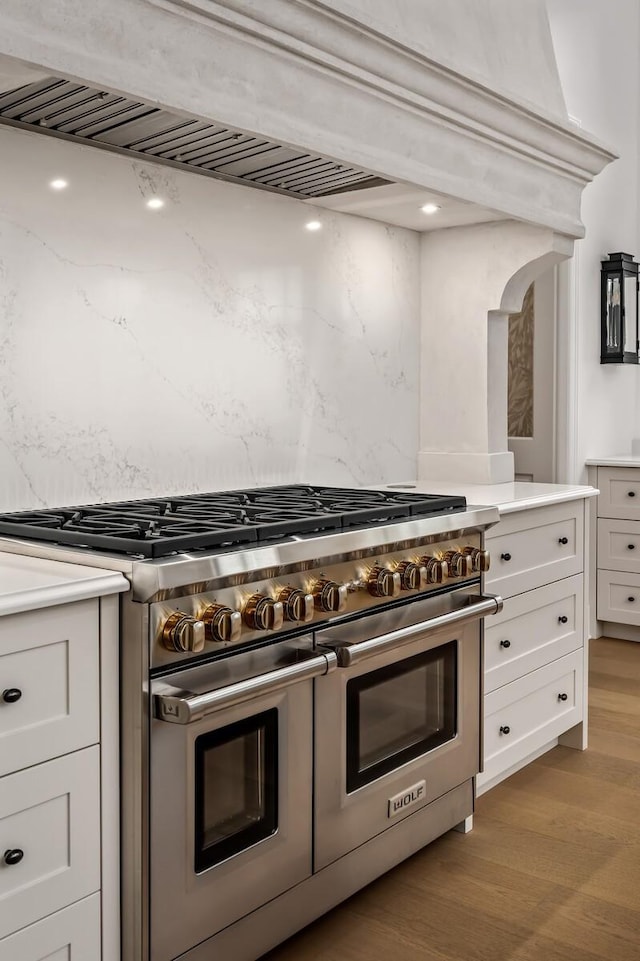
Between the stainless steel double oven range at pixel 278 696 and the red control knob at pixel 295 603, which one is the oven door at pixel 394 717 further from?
the red control knob at pixel 295 603

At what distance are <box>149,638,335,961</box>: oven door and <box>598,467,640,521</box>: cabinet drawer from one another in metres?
2.95

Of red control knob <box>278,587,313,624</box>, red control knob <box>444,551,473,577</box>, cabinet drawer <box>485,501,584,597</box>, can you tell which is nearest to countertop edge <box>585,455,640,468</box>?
cabinet drawer <box>485,501,584,597</box>

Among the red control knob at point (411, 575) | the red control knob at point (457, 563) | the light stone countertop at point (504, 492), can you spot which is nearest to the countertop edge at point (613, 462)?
the light stone countertop at point (504, 492)

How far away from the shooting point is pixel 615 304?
181 inches

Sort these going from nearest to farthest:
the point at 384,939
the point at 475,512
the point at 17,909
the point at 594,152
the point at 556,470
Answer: the point at 17,909 < the point at 384,939 < the point at 475,512 < the point at 594,152 < the point at 556,470

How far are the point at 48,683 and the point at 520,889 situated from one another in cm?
139

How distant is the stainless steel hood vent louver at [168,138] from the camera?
1.85 metres

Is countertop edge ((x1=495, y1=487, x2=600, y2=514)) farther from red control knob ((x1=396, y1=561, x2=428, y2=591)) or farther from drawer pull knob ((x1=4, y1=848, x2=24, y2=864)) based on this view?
drawer pull knob ((x1=4, y1=848, x2=24, y2=864))

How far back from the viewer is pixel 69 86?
5.75 ft

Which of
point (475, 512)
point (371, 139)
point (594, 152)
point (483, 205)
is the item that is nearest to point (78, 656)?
point (475, 512)

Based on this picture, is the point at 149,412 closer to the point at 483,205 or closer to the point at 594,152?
the point at 483,205

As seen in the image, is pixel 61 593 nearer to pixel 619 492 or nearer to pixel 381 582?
pixel 381 582

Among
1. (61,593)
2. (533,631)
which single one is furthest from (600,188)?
(61,593)

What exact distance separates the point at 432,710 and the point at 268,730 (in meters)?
0.66
